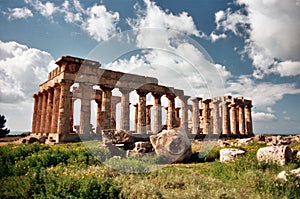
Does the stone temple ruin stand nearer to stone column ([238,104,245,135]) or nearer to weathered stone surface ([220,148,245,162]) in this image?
stone column ([238,104,245,135])

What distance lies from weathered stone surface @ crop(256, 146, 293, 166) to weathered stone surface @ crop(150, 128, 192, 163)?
3951 mm

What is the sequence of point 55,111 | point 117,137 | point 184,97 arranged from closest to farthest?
point 117,137
point 55,111
point 184,97

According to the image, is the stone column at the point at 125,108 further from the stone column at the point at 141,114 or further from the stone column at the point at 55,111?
the stone column at the point at 55,111

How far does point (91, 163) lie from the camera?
34.4 feet

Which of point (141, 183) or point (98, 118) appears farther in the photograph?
point (98, 118)

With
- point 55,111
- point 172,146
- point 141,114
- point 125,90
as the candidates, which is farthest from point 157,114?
point 172,146

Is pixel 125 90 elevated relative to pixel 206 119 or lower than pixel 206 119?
elevated

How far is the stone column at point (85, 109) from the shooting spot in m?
27.2

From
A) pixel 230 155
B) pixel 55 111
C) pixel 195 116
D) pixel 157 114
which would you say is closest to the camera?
pixel 230 155

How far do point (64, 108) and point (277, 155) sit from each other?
65.1ft

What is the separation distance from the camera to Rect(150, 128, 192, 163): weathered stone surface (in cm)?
1269

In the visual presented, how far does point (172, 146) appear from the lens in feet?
41.8

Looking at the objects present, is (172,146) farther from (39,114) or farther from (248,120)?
(248,120)

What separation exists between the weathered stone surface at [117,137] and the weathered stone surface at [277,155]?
738 centimetres
